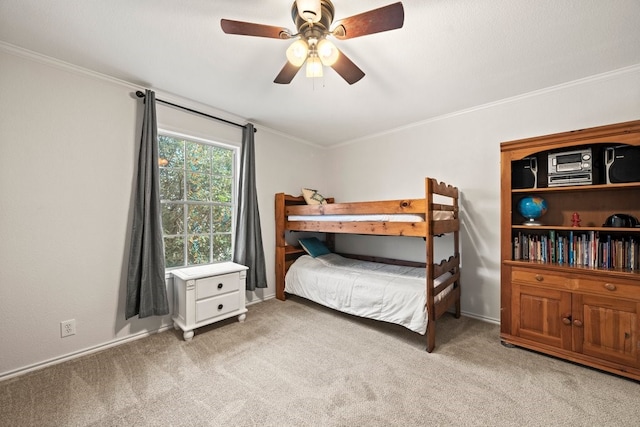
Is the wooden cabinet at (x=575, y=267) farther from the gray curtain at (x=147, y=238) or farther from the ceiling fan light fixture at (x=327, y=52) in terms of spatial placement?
the gray curtain at (x=147, y=238)

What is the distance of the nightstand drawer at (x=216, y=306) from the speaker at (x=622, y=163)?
11.1 ft

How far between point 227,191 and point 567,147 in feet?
10.9

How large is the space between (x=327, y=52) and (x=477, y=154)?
2.14 m

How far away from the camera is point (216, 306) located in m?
2.48

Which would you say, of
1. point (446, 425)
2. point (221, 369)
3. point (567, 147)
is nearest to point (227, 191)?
point (221, 369)

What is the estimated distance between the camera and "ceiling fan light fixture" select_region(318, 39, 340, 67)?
55.7 inches

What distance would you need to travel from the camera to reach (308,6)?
3.84 ft

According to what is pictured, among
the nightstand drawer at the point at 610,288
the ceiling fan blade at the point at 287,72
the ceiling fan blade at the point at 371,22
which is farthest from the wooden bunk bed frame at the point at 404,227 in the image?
the ceiling fan blade at the point at 287,72

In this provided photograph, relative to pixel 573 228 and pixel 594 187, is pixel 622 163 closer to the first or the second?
pixel 594 187

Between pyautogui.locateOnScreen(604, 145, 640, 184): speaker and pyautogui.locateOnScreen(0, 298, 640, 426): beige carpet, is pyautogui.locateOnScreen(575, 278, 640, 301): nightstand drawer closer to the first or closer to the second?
pyautogui.locateOnScreen(0, 298, 640, 426): beige carpet

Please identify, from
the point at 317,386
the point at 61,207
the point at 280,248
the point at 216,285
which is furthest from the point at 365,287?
the point at 61,207

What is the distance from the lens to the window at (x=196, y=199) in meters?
2.61

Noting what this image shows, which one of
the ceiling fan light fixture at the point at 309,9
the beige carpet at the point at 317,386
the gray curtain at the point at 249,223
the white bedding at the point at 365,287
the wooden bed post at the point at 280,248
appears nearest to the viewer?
the ceiling fan light fixture at the point at 309,9

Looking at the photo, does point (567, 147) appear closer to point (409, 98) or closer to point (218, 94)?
point (409, 98)
